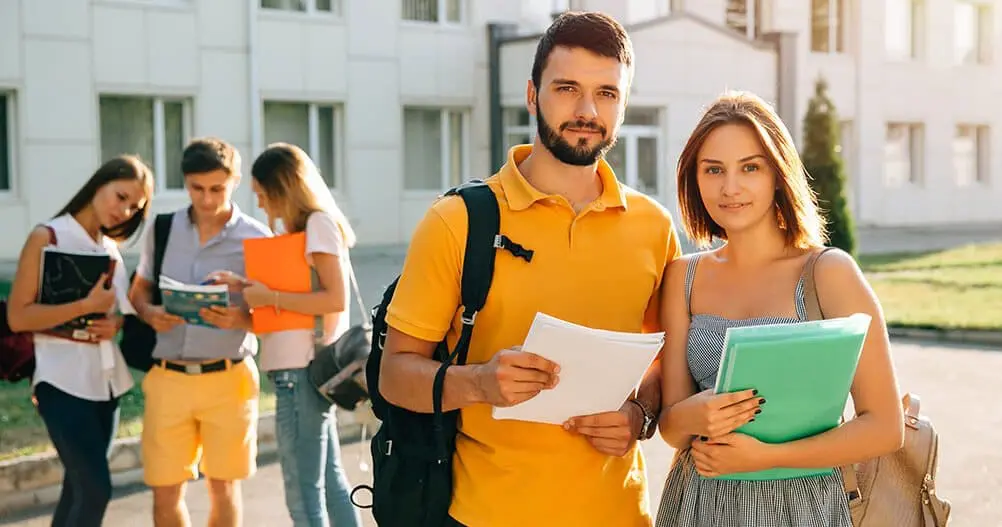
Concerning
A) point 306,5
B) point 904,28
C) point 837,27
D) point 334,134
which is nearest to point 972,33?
A: point 904,28

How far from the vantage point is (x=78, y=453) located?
4.58 metres

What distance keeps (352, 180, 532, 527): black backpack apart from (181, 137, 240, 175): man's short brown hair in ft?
7.16

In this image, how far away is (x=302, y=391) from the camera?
15.7 feet

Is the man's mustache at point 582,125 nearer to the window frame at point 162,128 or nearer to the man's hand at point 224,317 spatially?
the man's hand at point 224,317

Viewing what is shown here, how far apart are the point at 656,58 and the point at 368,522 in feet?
66.0

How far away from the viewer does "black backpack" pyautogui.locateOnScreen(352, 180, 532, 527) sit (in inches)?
105

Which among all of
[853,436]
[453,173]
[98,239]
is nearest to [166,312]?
[98,239]

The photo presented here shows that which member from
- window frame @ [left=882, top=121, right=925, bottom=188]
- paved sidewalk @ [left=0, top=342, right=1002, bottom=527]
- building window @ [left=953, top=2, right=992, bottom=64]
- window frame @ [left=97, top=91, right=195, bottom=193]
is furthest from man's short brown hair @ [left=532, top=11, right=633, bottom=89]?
building window @ [left=953, top=2, right=992, bottom=64]

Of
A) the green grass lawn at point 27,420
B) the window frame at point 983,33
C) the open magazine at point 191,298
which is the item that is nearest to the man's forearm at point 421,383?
the open magazine at point 191,298

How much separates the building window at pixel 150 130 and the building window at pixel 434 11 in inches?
220

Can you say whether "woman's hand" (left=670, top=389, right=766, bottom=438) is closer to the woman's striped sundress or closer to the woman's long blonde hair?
the woman's striped sundress

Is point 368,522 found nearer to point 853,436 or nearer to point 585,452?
point 585,452

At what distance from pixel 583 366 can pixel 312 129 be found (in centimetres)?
2122

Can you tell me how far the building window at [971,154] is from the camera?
115ft
